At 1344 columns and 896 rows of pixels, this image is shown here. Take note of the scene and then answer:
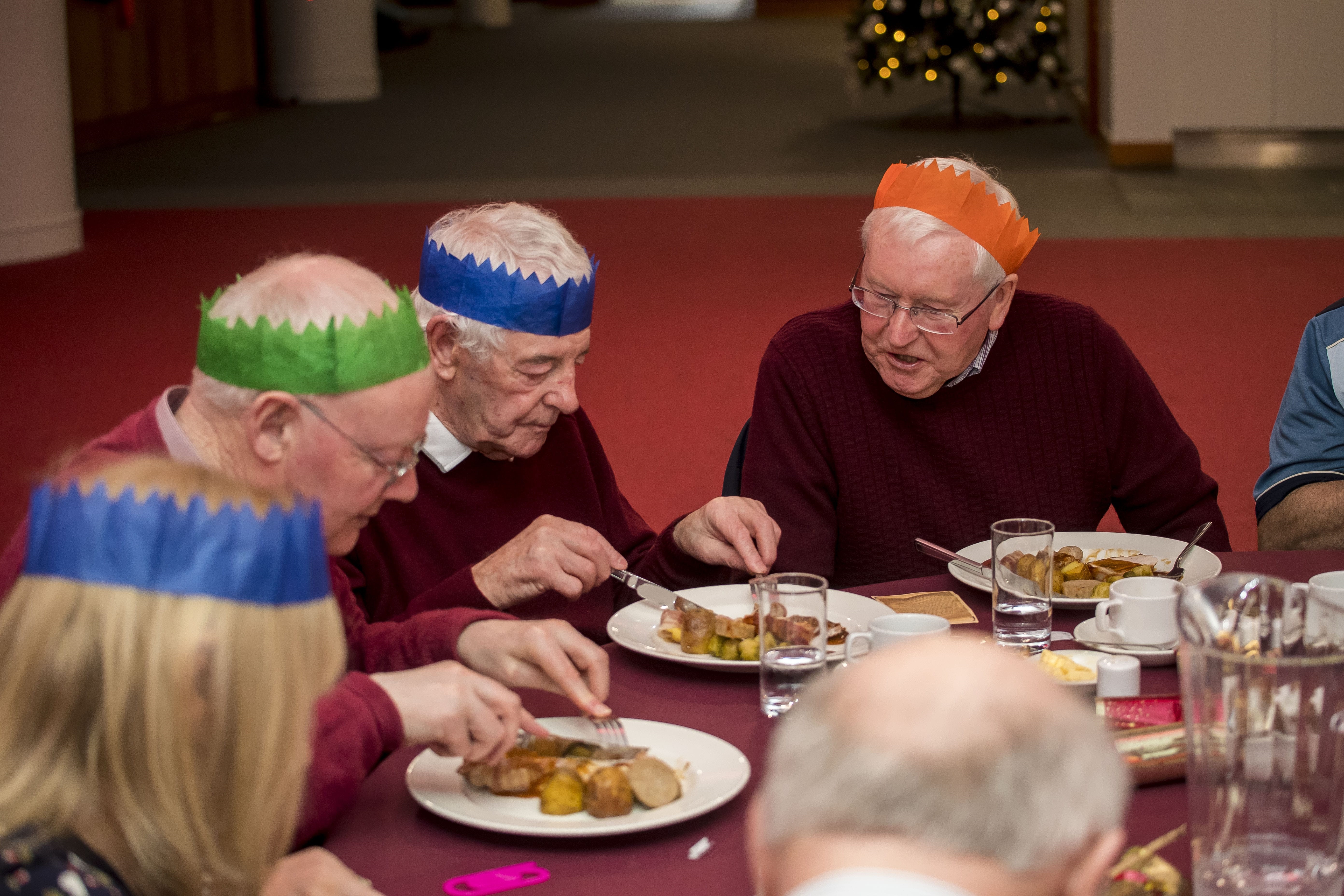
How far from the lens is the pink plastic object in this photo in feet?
4.23

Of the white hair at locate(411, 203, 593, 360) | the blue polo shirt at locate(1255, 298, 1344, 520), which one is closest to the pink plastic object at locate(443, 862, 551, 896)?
the white hair at locate(411, 203, 593, 360)

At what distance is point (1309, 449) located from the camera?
2.63 meters

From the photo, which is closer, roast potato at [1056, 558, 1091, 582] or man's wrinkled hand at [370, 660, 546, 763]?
man's wrinkled hand at [370, 660, 546, 763]

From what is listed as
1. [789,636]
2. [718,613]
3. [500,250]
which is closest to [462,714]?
[789,636]

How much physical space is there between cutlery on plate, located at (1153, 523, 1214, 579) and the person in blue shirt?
1.73 ft

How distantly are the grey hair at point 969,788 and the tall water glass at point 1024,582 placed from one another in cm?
100

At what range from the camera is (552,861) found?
1345 millimetres

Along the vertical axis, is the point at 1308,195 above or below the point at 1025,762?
below

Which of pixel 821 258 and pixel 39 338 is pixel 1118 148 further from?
pixel 39 338

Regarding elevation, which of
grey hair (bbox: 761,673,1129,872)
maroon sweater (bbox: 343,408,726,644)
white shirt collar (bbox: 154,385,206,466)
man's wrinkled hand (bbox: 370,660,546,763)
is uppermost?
grey hair (bbox: 761,673,1129,872)

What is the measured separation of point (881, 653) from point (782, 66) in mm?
15030

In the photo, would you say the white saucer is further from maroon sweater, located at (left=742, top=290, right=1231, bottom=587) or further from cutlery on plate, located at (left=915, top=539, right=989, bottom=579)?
maroon sweater, located at (left=742, top=290, right=1231, bottom=587)

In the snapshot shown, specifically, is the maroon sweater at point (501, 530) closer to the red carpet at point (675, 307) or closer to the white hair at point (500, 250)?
the white hair at point (500, 250)

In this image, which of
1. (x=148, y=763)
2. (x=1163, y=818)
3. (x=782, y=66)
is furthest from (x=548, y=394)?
(x=782, y=66)
